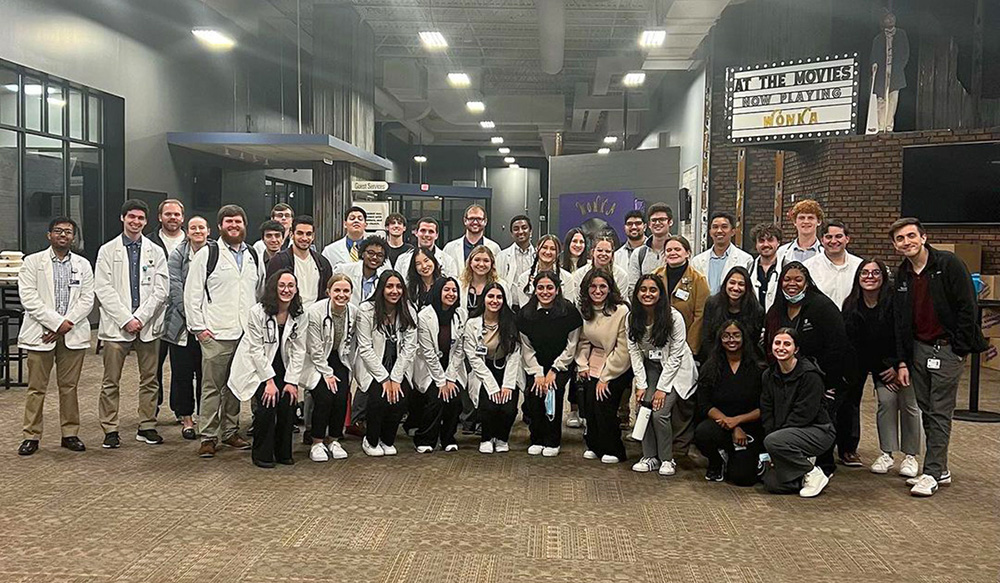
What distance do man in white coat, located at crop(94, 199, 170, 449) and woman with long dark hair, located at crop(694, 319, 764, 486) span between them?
11.4 feet

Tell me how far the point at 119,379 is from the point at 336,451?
1537 mm

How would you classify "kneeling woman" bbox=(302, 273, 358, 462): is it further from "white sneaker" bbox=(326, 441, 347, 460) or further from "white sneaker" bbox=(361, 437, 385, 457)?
"white sneaker" bbox=(361, 437, 385, 457)

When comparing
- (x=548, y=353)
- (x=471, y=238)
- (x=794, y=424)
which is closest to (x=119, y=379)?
(x=471, y=238)

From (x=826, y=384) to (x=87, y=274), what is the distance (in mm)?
4531

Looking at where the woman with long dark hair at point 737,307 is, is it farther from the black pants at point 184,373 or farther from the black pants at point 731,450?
the black pants at point 184,373

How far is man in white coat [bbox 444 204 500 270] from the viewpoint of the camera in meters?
6.34

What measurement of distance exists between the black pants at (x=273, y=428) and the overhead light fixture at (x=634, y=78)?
40.1ft

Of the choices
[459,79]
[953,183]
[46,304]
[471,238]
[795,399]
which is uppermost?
[459,79]

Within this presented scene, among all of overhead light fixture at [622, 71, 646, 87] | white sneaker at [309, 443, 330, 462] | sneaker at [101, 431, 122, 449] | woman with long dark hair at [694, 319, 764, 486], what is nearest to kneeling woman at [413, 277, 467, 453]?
white sneaker at [309, 443, 330, 462]

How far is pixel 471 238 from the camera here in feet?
21.3

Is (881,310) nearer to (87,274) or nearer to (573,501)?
(573,501)

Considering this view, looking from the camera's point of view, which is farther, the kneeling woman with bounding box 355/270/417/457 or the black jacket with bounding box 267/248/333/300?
the black jacket with bounding box 267/248/333/300

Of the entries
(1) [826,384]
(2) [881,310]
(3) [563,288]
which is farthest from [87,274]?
(2) [881,310]

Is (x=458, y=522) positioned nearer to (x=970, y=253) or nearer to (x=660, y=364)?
(x=660, y=364)
